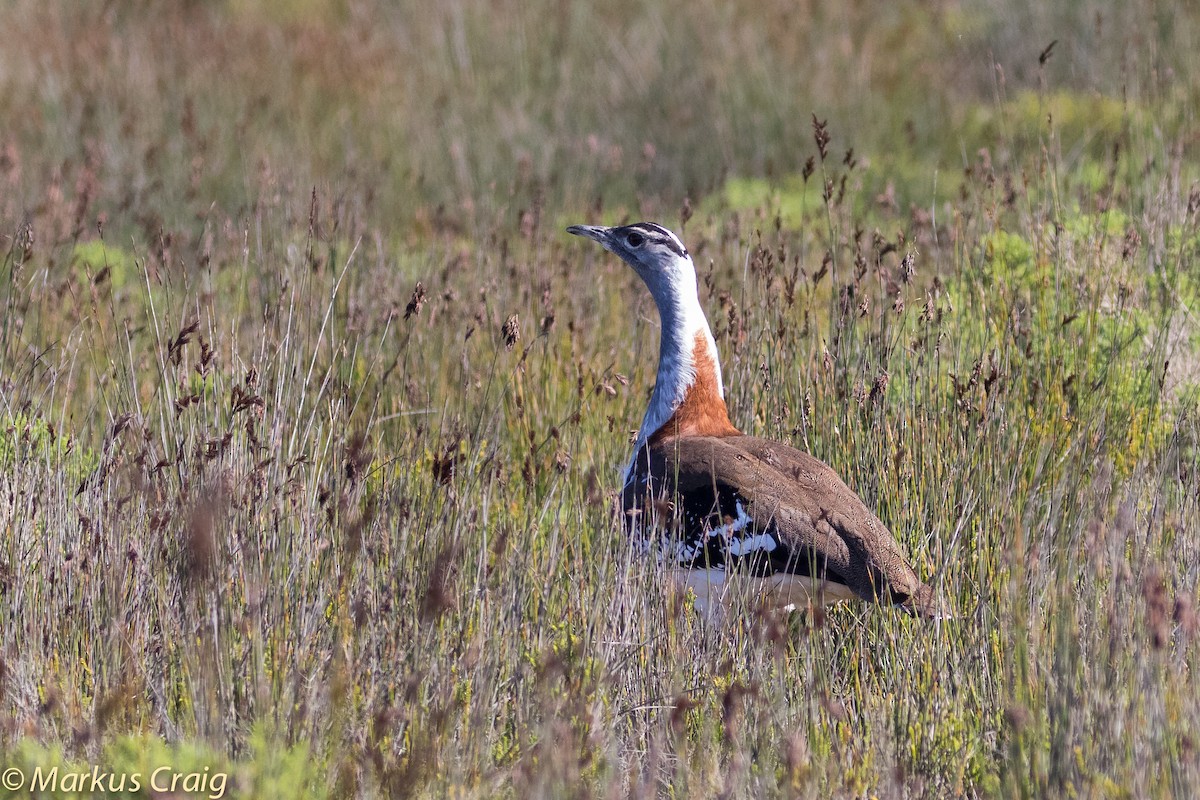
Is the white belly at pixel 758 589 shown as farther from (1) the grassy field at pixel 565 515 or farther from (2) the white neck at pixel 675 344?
(2) the white neck at pixel 675 344

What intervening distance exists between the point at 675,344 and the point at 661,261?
0.28m

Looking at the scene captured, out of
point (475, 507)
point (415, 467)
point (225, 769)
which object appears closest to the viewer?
point (225, 769)

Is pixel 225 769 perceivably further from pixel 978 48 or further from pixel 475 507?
pixel 978 48

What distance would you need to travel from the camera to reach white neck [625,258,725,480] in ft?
13.5

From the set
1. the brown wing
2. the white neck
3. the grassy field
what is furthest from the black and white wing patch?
the white neck

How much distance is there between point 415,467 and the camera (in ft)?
11.9

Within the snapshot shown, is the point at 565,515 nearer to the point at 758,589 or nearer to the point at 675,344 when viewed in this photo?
the point at 675,344

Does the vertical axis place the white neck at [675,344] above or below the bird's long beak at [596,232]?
below

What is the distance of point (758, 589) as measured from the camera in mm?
3605

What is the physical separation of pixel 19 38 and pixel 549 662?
9743 mm

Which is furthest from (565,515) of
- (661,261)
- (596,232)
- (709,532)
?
(596,232)

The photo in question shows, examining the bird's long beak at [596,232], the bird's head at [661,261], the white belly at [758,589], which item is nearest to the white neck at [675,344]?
the bird's head at [661,261]

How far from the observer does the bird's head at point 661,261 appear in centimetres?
423

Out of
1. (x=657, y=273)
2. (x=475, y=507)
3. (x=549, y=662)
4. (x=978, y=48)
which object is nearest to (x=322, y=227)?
(x=657, y=273)
